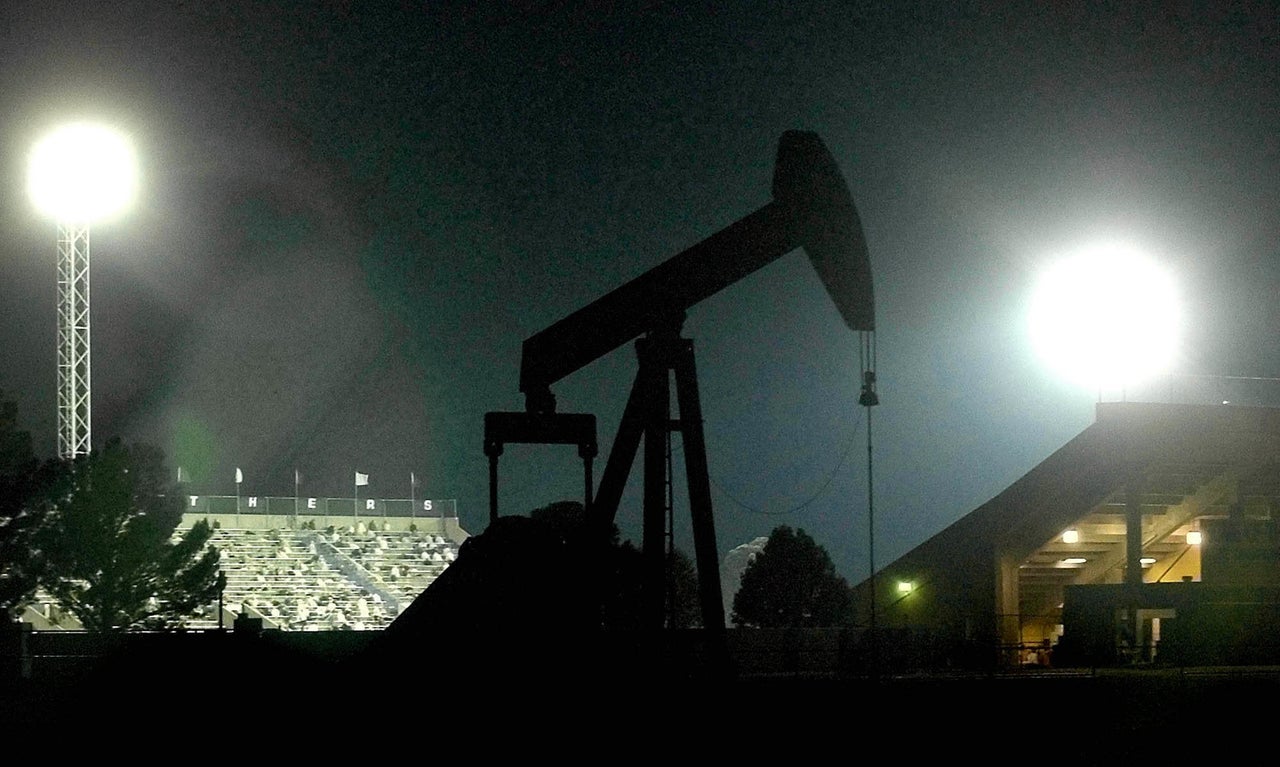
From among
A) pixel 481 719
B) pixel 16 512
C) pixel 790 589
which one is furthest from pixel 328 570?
pixel 481 719

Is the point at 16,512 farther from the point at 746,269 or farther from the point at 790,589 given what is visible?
the point at 790,589

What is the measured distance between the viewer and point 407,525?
11488 centimetres

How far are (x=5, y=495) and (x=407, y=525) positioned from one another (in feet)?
177

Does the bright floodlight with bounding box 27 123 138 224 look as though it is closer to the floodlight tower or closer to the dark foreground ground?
the floodlight tower

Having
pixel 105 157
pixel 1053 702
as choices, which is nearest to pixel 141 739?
pixel 1053 702

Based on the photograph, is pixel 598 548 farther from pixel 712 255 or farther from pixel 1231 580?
pixel 1231 580

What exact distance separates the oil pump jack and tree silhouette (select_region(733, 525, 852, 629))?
6641cm

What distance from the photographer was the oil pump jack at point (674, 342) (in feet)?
91.7

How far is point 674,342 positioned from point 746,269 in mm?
1794

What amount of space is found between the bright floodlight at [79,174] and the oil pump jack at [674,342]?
133 feet

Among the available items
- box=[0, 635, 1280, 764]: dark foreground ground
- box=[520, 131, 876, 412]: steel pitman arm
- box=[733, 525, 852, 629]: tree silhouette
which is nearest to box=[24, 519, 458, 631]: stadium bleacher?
box=[733, 525, 852, 629]: tree silhouette

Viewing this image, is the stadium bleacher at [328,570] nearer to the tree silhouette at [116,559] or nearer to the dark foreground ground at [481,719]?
the tree silhouette at [116,559]

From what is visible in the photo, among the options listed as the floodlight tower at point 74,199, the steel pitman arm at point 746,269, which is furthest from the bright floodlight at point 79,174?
the steel pitman arm at point 746,269

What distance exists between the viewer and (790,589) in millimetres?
96250
